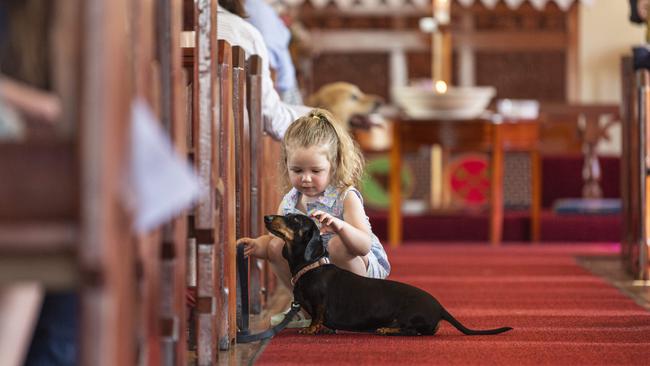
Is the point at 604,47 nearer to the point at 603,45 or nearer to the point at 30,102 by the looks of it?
the point at 603,45

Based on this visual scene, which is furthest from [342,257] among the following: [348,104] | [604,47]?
[604,47]

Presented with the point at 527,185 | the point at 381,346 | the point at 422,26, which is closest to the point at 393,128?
the point at 527,185

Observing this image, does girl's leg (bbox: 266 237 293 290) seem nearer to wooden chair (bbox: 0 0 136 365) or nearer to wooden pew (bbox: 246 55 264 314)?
wooden pew (bbox: 246 55 264 314)

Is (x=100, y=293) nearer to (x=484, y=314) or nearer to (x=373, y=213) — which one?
(x=484, y=314)

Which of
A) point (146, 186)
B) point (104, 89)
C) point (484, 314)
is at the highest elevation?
point (104, 89)

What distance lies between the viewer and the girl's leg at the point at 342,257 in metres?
3.03

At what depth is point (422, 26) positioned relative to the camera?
8.94m

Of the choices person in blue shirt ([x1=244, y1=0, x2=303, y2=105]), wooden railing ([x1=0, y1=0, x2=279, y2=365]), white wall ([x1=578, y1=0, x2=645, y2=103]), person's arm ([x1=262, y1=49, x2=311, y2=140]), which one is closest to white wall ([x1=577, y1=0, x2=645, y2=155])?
white wall ([x1=578, y1=0, x2=645, y2=103])

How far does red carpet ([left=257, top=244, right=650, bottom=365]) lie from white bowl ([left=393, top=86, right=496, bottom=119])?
158cm

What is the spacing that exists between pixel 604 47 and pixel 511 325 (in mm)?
7002

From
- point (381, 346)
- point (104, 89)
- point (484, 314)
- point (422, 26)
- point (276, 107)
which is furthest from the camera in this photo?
point (422, 26)

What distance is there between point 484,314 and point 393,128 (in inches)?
130

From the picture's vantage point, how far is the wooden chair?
1320 millimetres

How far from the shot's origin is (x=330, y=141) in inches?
120
